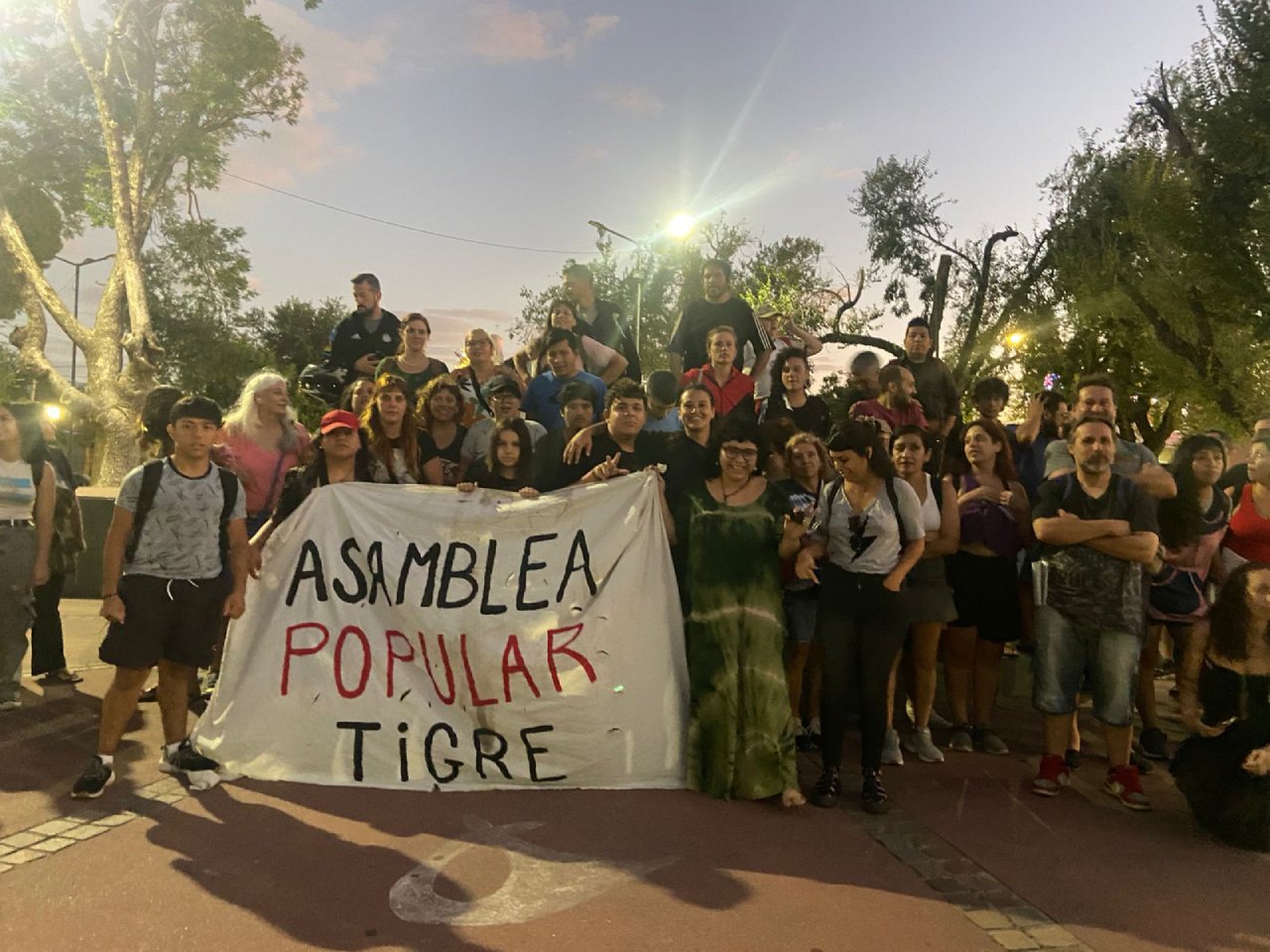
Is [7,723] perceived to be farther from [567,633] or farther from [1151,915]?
[1151,915]

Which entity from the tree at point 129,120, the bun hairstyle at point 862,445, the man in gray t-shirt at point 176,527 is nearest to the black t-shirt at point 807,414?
the bun hairstyle at point 862,445

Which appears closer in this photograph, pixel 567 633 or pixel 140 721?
pixel 567 633

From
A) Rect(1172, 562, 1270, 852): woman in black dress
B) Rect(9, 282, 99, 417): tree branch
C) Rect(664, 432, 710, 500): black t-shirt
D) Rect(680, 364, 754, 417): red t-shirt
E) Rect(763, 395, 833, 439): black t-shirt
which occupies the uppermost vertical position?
Rect(9, 282, 99, 417): tree branch

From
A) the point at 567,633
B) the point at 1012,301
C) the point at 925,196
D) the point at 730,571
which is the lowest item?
the point at 567,633

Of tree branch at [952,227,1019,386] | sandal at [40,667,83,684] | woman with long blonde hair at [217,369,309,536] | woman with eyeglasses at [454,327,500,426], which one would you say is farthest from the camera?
tree branch at [952,227,1019,386]

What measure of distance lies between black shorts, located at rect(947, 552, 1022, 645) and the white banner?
195cm

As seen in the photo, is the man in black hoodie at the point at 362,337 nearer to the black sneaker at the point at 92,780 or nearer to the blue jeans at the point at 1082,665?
the black sneaker at the point at 92,780

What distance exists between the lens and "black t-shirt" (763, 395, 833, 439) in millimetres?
6277

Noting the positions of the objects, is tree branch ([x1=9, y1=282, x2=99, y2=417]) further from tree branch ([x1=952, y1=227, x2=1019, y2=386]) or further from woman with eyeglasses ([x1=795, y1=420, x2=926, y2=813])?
tree branch ([x1=952, y1=227, x2=1019, y2=386])

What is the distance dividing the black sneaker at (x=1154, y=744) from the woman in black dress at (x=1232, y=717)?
107 cm

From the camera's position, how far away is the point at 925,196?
29297mm

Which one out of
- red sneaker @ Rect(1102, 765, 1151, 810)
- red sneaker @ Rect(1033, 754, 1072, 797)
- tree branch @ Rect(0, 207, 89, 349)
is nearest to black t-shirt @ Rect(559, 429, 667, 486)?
red sneaker @ Rect(1033, 754, 1072, 797)

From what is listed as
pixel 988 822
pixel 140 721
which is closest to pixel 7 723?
pixel 140 721

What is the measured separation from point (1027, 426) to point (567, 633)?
3.96 metres
